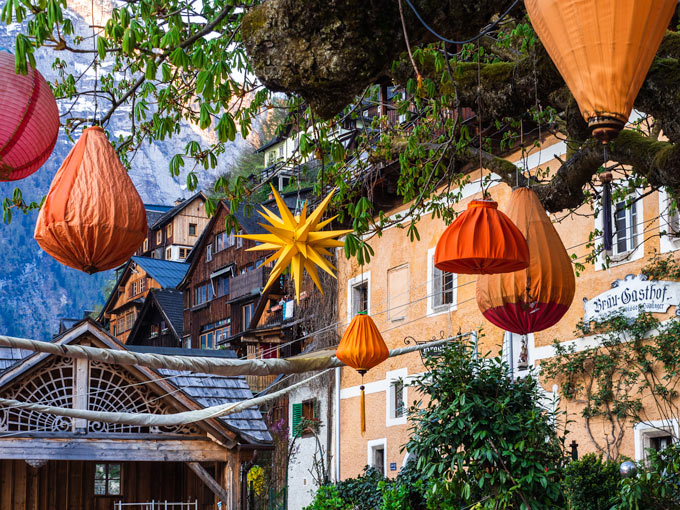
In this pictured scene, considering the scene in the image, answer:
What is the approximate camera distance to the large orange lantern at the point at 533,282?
21.8 ft

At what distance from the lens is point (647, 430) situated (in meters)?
12.8

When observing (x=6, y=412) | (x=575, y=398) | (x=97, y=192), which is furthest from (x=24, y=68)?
(x=575, y=398)

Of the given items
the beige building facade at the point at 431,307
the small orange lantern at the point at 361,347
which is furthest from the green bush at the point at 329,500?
the beige building facade at the point at 431,307

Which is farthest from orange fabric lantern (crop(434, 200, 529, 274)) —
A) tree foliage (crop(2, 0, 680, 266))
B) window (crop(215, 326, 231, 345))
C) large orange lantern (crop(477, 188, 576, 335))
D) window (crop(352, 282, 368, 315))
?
window (crop(215, 326, 231, 345))

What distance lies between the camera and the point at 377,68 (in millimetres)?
4723

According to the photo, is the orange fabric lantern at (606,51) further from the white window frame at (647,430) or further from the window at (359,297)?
the window at (359,297)

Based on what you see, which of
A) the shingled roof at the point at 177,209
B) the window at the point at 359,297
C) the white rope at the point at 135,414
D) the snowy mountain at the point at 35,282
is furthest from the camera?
the snowy mountain at the point at 35,282

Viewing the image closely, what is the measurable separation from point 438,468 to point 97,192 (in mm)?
4120

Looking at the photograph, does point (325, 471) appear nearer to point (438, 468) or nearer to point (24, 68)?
point (438, 468)

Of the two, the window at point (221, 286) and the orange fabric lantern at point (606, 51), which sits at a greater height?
the window at point (221, 286)

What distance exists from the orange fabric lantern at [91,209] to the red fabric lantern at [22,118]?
0.67 feet

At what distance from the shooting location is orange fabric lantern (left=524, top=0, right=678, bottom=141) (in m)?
3.21

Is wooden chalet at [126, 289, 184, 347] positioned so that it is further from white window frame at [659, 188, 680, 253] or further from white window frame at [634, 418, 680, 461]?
white window frame at [659, 188, 680, 253]

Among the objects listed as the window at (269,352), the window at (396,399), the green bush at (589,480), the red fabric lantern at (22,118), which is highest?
the window at (269,352)
